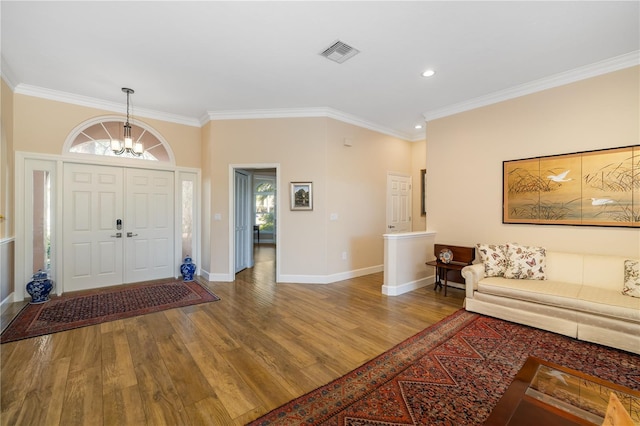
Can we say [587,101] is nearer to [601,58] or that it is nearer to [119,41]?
[601,58]

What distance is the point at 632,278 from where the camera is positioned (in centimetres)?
274

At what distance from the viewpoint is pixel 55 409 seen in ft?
5.91

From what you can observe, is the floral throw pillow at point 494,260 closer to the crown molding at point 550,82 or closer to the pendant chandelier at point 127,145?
the crown molding at point 550,82

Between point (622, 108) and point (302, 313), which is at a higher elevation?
point (622, 108)

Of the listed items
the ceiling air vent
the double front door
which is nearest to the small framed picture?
the ceiling air vent

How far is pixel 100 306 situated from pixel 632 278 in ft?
20.5

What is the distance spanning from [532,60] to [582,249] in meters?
2.40

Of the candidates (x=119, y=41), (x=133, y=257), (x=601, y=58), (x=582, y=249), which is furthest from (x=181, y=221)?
(x=601, y=58)

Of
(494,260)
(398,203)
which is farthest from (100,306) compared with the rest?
(398,203)

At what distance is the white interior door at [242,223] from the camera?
211 inches

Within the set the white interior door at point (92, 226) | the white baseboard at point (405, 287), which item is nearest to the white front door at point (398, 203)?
the white baseboard at point (405, 287)

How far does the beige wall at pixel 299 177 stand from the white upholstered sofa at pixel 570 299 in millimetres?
2273

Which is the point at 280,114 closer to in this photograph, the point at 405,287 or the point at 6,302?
the point at 405,287

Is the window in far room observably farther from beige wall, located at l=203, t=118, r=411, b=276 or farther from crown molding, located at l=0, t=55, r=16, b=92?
crown molding, located at l=0, t=55, r=16, b=92
